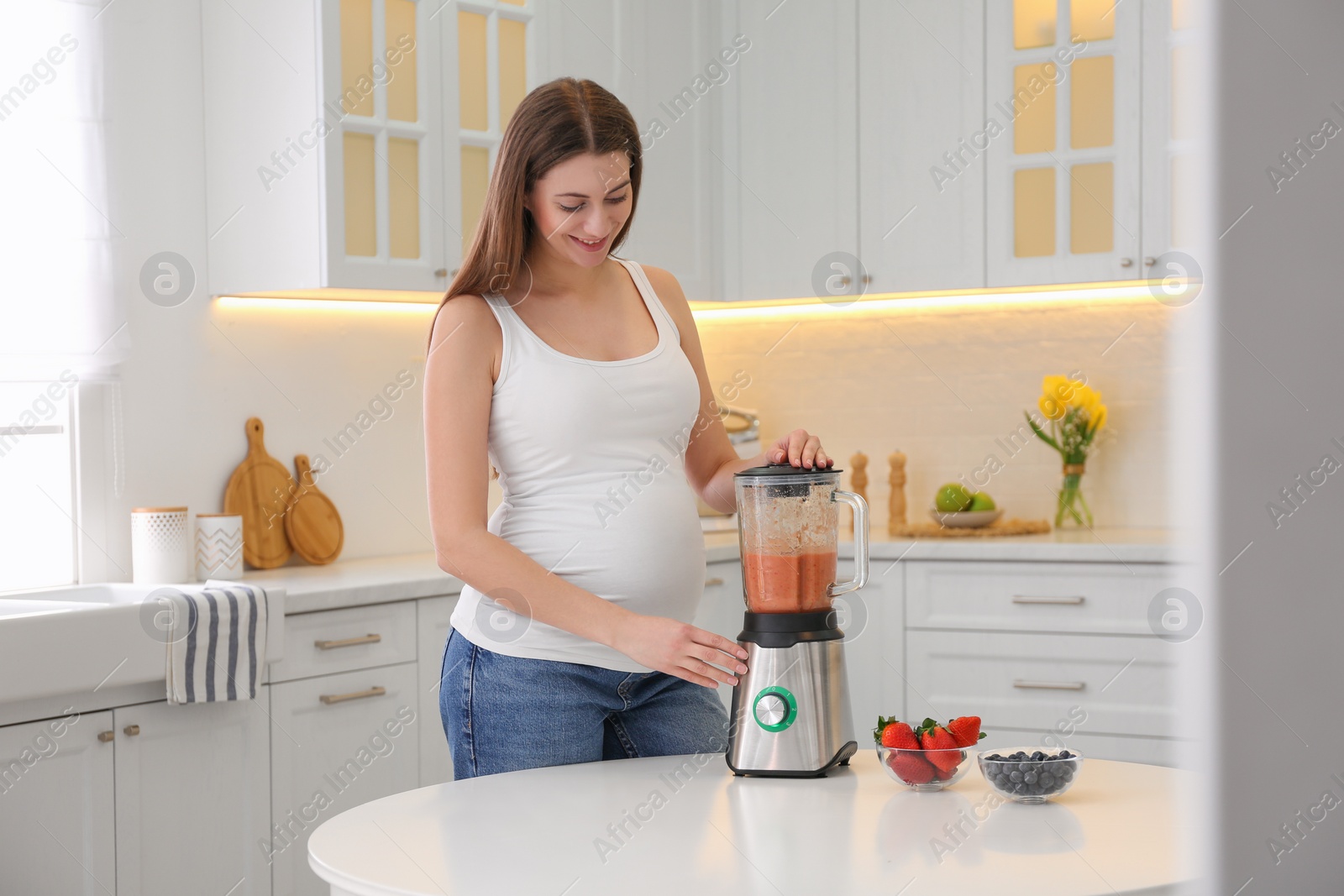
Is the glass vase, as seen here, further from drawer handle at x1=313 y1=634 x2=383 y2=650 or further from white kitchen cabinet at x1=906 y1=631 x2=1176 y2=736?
drawer handle at x1=313 y1=634 x2=383 y2=650

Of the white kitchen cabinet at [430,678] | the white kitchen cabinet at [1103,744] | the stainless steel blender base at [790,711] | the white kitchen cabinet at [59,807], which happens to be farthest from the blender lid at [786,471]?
the white kitchen cabinet at [1103,744]

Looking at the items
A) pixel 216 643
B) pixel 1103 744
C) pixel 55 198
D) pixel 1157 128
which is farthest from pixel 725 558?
pixel 55 198

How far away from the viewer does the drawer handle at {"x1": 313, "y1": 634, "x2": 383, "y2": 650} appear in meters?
2.53

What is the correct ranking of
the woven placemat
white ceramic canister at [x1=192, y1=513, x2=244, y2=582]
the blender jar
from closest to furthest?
the blender jar
white ceramic canister at [x1=192, y1=513, x2=244, y2=582]
the woven placemat

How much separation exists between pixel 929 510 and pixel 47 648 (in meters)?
2.39

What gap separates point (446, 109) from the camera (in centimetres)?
300

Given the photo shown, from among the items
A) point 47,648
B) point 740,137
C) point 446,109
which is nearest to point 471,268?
point 47,648

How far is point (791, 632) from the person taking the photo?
1.25 metres

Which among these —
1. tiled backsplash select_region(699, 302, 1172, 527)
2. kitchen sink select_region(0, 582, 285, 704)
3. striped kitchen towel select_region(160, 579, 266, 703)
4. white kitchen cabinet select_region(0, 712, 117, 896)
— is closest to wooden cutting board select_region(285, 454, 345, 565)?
striped kitchen towel select_region(160, 579, 266, 703)

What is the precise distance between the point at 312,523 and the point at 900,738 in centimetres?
212

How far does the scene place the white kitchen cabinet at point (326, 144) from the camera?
275cm

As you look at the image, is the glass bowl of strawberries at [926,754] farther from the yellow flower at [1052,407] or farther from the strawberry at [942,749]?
the yellow flower at [1052,407]

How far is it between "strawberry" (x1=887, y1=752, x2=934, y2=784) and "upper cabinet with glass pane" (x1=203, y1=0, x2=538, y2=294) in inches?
75.4

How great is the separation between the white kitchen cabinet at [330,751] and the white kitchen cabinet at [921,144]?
5.61 feet
